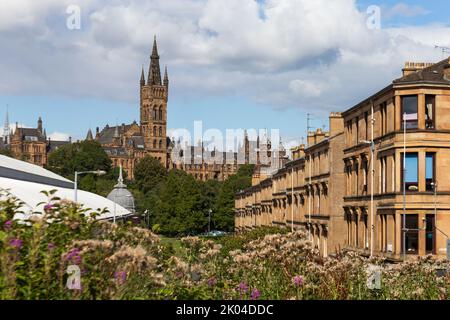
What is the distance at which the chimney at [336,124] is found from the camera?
178 ft

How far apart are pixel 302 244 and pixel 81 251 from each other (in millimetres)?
7473

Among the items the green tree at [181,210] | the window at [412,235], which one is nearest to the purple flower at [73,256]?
the window at [412,235]

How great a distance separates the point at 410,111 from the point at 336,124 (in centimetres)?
1509

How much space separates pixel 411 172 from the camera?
39219 mm

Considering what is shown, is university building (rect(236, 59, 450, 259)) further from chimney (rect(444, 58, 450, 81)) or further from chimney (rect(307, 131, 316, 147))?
chimney (rect(307, 131, 316, 147))

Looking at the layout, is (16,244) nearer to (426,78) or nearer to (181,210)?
(426,78)

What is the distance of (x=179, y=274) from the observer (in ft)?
48.3

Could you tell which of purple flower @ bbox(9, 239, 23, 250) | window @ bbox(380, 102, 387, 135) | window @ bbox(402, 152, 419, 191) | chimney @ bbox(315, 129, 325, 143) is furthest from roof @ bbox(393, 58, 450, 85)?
purple flower @ bbox(9, 239, 23, 250)

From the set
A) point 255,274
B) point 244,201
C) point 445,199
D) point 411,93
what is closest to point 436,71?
point 411,93

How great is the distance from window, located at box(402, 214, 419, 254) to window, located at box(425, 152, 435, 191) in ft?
5.43

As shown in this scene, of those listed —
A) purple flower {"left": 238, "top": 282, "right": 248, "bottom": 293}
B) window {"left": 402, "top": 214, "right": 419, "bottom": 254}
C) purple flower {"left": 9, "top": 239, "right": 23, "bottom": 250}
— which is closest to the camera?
purple flower {"left": 9, "top": 239, "right": 23, "bottom": 250}

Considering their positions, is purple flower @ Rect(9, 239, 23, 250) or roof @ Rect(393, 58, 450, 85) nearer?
purple flower @ Rect(9, 239, 23, 250)

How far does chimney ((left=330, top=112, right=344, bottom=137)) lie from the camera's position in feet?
178
